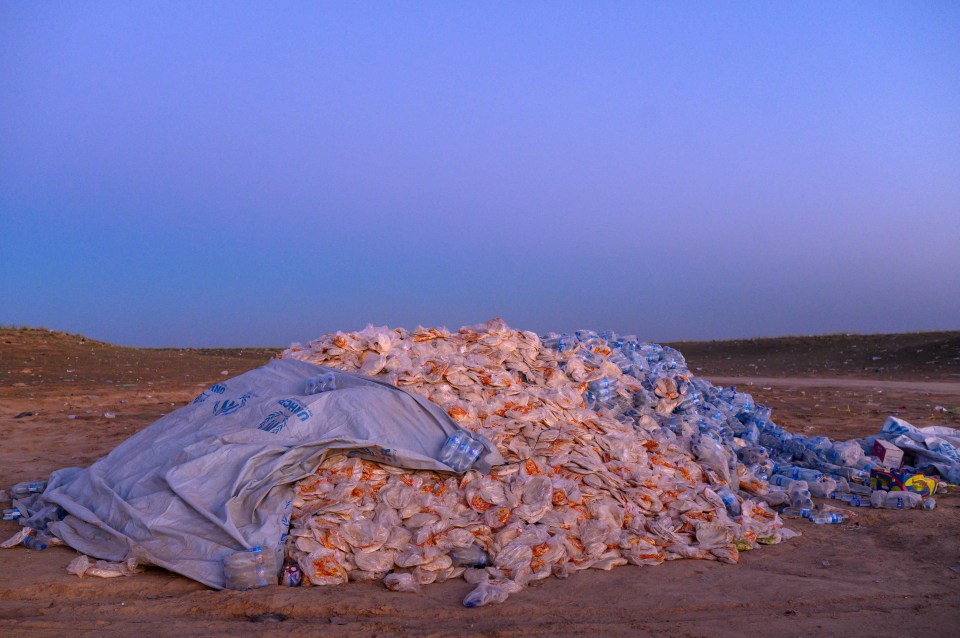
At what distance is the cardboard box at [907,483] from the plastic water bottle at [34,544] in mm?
6889

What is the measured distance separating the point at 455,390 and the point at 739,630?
2.91 meters

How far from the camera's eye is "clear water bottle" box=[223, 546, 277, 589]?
159 inches

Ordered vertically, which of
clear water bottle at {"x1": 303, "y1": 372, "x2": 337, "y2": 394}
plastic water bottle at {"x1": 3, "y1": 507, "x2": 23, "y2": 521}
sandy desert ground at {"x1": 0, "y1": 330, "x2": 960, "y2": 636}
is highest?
clear water bottle at {"x1": 303, "y1": 372, "x2": 337, "y2": 394}

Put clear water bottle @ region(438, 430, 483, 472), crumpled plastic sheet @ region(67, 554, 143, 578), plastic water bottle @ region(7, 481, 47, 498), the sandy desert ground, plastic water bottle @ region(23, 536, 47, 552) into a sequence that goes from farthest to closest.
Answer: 1. plastic water bottle @ region(7, 481, 47, 498)
2. clear water bottle @ region(438, 430, 483, 472)
3. plastic water bottle @ region(23, 536, 47, 552)
4. crumpled plastic sheet @ region(67, 554, 143, 578)
5. the sandy desert ground

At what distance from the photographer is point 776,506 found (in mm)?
5887

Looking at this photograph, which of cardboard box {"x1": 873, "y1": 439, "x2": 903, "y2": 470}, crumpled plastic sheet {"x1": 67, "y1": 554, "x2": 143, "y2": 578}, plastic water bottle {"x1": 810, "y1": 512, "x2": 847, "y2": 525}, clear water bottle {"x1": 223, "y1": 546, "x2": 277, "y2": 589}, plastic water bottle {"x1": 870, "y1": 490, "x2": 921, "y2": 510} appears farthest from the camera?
cardboard box {"x1": 873, "y1": 439, "x2": 903, "y2": 470}

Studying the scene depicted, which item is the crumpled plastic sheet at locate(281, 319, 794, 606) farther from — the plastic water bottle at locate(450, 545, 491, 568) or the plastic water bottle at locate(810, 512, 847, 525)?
the plastic water bottle at locate(810, 512, 847, 525)

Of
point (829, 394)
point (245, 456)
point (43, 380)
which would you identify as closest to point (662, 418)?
point (245, 456)

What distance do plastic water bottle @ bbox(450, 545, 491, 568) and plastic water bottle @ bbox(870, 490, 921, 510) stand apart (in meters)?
3.70

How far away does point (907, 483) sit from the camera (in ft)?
20.0

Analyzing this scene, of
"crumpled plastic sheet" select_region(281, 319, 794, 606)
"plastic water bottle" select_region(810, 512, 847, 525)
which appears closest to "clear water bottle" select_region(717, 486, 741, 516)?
"crumpled plastic sheet" select_region(281, 319, 794, 606)

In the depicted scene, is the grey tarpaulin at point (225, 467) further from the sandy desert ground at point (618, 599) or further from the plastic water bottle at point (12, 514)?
the sandy desert ground at point (618, 599)

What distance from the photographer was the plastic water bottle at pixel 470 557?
4383 millimetres

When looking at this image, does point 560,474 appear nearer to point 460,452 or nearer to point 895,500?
point 460,452
